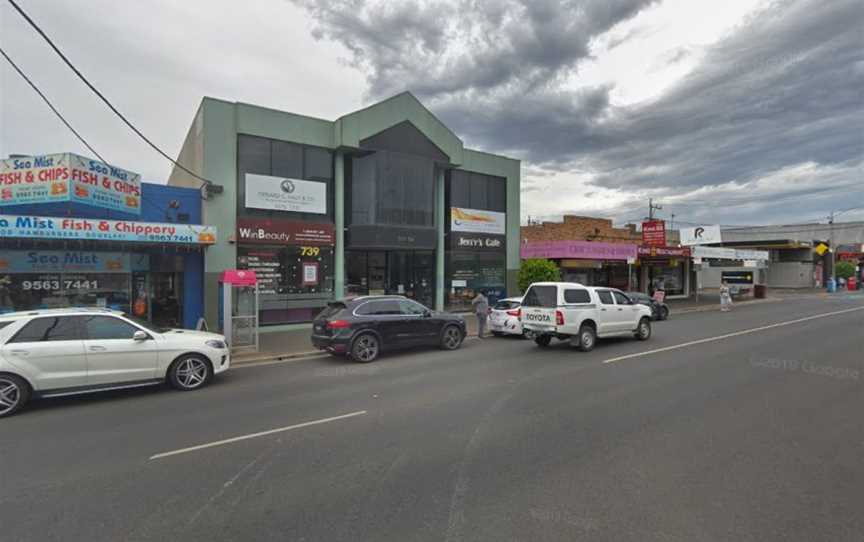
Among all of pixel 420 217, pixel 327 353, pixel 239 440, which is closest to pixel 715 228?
pixel 420 217

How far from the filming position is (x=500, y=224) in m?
22.5

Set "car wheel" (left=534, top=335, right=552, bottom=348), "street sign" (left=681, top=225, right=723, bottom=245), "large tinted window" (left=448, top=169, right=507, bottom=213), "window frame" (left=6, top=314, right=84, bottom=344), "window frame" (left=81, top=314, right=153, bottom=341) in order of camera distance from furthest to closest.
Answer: "street sign" (left=681, top=225, right=723, bottom=245) < "large tinted window" (left=448, top=169, right=507, bottom=213) < "car wheel" (left=534, top=335, right=552, bottom=348) < "window frame" (left=81, top=314, right=153, bottom=341) < "window frame" (left=6, top=314, right=84, bottom=344)

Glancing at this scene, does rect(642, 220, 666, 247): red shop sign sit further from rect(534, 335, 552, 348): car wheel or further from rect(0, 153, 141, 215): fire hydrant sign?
rect(0, 153, 141, 215): fire hydrant sign

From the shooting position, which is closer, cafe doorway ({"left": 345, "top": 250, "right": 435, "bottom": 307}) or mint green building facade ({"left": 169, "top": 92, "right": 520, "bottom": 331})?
mint green building facade ({"left": 169, "top": 92, "right": 520, "bottom": 331})

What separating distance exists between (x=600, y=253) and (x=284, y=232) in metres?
17.4

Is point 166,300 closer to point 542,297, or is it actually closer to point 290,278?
point 290,278

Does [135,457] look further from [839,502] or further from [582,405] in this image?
[839,502]

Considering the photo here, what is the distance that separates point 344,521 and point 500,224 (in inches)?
783

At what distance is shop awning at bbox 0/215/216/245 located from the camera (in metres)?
10.5

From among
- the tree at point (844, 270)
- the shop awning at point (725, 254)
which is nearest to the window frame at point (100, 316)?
the shop awning at point (725, 254)

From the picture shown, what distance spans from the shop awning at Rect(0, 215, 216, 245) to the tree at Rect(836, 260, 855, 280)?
64.7 metres

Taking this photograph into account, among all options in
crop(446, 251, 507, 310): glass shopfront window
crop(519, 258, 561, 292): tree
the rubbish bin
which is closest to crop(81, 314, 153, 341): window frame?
crop(446, 251, 507, 310): glass shopfront window

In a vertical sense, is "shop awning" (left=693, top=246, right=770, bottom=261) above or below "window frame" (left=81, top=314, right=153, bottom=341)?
above

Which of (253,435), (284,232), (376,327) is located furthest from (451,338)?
(284,232)
